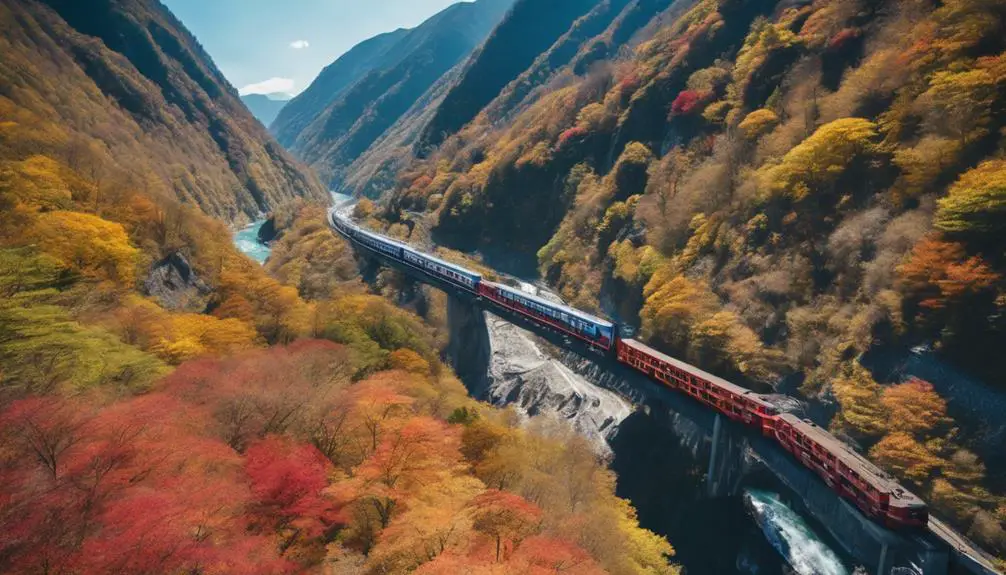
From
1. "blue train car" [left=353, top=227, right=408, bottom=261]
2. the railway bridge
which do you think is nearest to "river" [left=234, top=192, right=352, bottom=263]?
"blue train car" [left=353, top=227, right=408, bottom=261]

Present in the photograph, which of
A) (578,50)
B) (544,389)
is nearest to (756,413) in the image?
(544,389)

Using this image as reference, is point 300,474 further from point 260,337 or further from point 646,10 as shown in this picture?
point 646,10

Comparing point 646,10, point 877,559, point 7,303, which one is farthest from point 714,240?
point 646,10

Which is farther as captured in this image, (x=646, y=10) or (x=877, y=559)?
(x=646, y=10)

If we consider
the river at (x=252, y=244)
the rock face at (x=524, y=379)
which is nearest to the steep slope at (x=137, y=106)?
the river at (x=252, y=244)

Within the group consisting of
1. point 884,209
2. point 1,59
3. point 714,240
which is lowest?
point 714,240

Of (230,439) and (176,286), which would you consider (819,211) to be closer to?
(230,439)

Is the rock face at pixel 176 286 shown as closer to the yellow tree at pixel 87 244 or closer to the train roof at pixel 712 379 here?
the yellow tree at pixel 87 244

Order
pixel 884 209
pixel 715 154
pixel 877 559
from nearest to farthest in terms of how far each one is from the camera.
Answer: pixel 877 559, pixel 884 209, pixel 715 154
